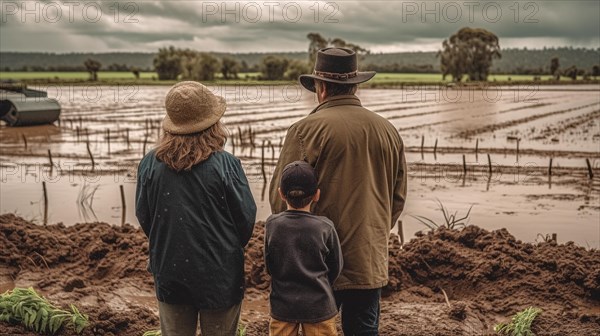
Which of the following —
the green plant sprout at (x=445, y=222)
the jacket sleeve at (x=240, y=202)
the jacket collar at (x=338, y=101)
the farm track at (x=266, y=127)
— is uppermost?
the jacket collar at (x=338, y=101)

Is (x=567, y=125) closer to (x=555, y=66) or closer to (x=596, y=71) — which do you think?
(x=596, y=71)

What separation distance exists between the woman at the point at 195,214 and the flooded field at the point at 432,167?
20.7ft

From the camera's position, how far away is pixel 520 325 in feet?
17.0

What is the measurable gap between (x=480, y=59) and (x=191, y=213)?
Answer: 249 feet

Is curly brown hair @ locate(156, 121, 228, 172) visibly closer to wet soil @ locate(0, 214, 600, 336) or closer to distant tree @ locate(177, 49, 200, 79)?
wet soil @ locate(0, 214, 600, 336)

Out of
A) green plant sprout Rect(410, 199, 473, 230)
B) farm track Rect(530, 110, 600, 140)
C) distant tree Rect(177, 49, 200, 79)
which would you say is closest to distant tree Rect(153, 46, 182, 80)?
distant tree Rect(177, 49, 200, 79)

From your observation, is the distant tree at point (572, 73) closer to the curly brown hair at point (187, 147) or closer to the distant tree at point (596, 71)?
the distant tree at point (596, 71)

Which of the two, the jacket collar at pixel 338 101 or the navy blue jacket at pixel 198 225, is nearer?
the navy blue jacket at pixel 198 225

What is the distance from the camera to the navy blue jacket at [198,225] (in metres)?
3.30

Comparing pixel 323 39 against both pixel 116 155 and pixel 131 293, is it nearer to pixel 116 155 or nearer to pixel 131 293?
pixel 116 155

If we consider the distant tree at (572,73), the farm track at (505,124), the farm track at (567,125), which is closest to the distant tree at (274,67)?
the distant tree at (572,73)

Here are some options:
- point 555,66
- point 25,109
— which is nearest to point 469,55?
point 555,66

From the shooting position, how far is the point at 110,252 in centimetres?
729

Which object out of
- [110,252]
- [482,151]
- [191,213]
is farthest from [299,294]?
[482,151]
